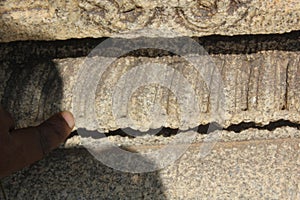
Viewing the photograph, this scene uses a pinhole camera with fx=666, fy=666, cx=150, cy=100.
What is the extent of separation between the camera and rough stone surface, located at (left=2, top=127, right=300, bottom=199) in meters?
2.03

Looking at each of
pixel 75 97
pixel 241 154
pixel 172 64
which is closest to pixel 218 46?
pixel 172 64

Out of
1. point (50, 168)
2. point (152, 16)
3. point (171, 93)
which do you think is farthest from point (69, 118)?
point (152, 16)

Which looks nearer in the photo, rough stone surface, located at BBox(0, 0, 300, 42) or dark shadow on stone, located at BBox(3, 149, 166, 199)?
rough stone surface, located at BBox(0, 0, 300, 42)

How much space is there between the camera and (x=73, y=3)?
183 cm

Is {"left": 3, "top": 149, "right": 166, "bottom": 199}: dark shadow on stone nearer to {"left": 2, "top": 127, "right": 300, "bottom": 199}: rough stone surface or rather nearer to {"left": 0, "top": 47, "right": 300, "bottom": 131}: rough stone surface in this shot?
{"left": 2, "top": 127, "right": 300, "bottom": 199}: rough stone surface

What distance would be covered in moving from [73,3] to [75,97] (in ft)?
1.15

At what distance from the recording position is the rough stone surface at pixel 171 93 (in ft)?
6.64

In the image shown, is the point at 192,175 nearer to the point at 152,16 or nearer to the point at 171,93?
the point at 171,93

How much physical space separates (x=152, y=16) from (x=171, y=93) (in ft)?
0.96

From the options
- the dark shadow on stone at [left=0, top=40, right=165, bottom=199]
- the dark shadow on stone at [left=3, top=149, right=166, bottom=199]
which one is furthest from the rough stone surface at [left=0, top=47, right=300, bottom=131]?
the dark shadow on stone at [left=3, top=149, right=166, bottom=199]

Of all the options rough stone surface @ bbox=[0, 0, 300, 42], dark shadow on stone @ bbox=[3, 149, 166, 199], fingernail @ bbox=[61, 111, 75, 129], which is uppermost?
rough stone surface @ bbox=[0, 0, 300, 42]

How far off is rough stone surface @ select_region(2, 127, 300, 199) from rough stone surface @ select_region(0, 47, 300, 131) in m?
0.10

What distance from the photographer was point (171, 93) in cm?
204

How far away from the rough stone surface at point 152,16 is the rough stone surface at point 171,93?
0.59 feet
